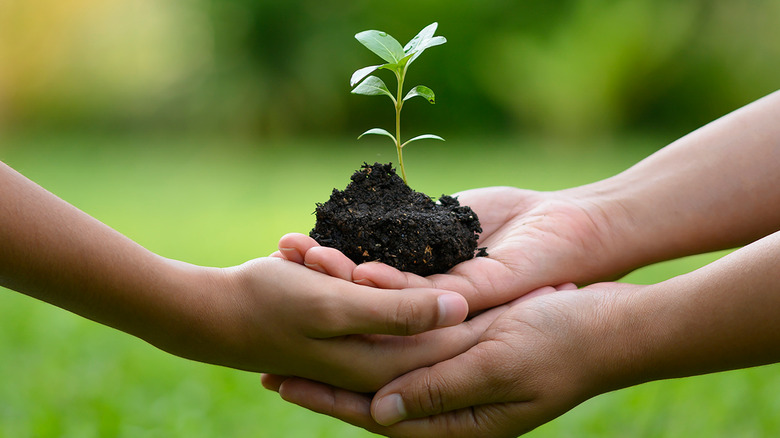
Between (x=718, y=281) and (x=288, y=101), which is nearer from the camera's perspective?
(x=718, y=281)

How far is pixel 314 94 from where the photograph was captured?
8227mm

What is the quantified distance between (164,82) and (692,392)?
795 cm

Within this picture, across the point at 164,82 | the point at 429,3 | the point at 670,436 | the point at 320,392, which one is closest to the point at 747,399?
the point at 670,436

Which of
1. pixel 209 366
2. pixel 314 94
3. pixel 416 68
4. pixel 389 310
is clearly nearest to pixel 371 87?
pixel 389 310

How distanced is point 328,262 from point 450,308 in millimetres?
259

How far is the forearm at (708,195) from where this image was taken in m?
1.72

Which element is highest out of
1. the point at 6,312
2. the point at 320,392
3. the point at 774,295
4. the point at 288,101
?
the point at 288,101

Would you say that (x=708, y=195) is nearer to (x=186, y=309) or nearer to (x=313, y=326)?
(x=313, y=326)

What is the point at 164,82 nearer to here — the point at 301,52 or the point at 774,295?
the point at 301,52

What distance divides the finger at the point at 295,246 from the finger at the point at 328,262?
0.08 feet

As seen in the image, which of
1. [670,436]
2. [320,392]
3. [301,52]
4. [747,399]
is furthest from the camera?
[301,52]

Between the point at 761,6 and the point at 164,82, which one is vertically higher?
the point at 164,82

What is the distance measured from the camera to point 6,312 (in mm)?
3148

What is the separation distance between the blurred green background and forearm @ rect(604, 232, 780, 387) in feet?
11.0
